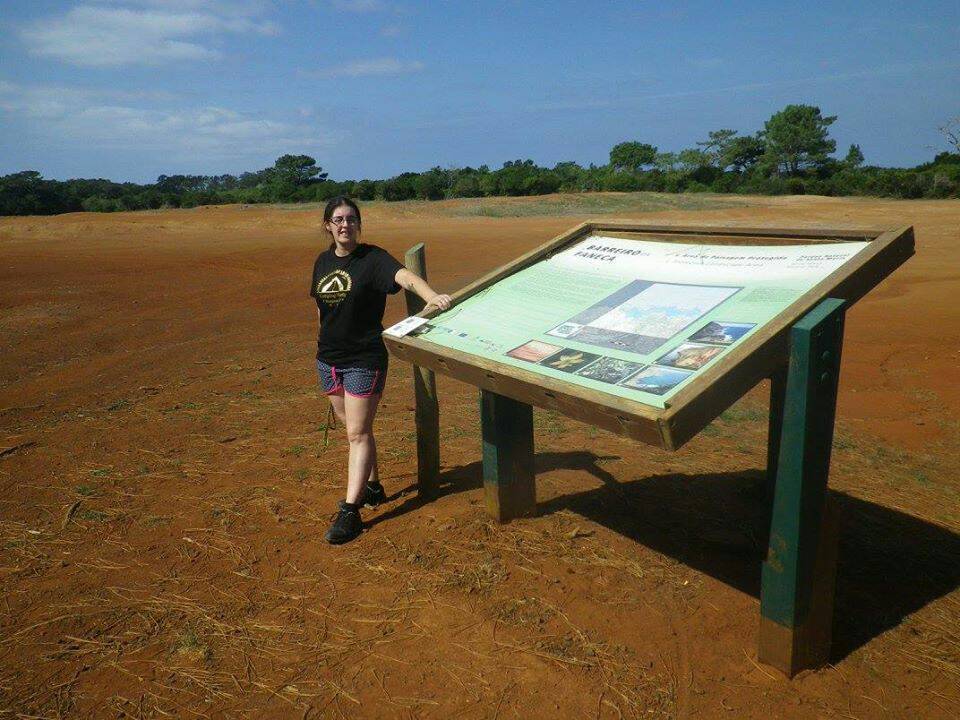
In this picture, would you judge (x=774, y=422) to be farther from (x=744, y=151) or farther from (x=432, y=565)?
(x=744, y=151)

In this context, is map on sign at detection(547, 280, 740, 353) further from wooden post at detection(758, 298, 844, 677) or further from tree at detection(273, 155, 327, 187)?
tree at detection(273, 155, 327, 187)

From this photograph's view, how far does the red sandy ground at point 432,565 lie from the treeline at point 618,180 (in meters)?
30.0

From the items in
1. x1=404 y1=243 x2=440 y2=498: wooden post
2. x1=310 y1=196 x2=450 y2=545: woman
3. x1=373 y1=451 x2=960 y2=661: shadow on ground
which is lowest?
x1=373 y1=451 x2=960 y2=661: shadow on ground

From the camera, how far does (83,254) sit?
55.6 feet

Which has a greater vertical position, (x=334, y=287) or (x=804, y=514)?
(x=334, y=287)

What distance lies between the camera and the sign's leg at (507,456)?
13.3 feet

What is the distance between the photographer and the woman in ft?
13.2

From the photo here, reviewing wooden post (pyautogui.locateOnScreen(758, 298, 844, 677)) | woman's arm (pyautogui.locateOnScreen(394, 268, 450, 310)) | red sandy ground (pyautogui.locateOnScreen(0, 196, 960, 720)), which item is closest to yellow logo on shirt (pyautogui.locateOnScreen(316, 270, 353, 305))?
woman's arm (pyautogui.locateOnScreen(394, 268, 450, 310))

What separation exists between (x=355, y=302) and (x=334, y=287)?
0.45 feet

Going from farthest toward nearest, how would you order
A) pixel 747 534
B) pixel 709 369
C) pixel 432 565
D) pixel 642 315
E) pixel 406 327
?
pixel 747 534 → pixel 432 565 → pixel 406 327 → pixel 642 315 → pixel 709 369

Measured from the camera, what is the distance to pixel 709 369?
8.24 ft

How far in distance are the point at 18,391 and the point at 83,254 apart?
10.9 metres

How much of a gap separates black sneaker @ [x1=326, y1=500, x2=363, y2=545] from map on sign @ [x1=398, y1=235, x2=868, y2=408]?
3.84 feet

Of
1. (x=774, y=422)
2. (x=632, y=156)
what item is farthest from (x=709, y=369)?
(x=632, y=156)
